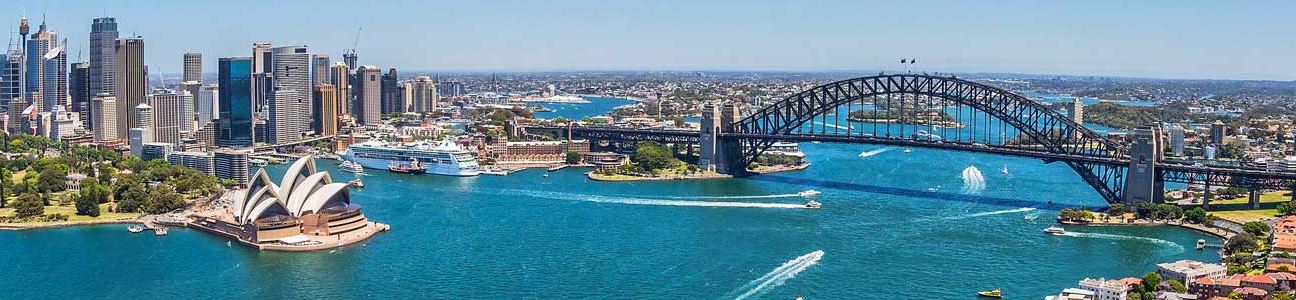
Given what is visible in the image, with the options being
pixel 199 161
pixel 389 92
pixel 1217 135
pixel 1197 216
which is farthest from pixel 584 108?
pixel 1197 216

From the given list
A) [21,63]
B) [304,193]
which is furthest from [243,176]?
[21,63]

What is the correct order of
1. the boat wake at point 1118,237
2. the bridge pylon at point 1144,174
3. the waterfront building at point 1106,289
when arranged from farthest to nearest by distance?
the bridge pylon at point 1144,174 → the boat wake at point 1118,237 → the waterfront building at point 1106,289

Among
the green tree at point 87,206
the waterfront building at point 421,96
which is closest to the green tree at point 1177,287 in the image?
the green tree at point 87,206

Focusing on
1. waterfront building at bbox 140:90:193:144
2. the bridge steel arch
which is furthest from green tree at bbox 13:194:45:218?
waterfront building at bbox 140:90:193:144

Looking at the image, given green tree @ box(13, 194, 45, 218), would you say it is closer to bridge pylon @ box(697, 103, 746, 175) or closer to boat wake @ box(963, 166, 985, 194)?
bridge pylon @ box(697, 103, 746, 175)

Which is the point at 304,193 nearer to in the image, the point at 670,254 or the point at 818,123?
the point at 670,254

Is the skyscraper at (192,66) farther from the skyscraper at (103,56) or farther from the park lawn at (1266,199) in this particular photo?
the park lawn at (1266,199)
